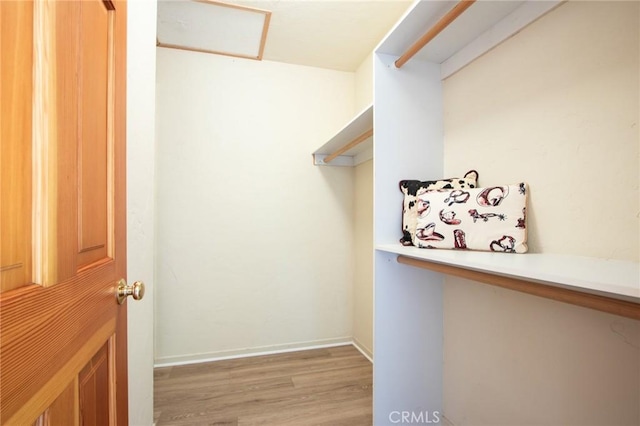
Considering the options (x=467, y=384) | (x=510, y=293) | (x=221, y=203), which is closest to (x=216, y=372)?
(x=221, y=203)

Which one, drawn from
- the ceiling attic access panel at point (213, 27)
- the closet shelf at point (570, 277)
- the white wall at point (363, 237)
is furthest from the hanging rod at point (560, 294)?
the ceiling attic access panel at point (213, 27)

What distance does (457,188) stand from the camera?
1.24 meters

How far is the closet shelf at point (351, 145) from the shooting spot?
1.64 meters

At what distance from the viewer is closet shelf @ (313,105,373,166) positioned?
1.64 m

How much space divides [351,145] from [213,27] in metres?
1.28

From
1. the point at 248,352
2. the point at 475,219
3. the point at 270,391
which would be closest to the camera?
the point at 475,219

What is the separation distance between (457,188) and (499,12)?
692mm

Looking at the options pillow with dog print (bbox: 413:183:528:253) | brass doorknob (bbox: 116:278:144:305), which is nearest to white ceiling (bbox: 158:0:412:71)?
pillow with dog print (bbox: 413:183:528:253)

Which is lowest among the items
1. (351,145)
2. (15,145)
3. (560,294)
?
(560,294)

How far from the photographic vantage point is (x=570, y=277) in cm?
61

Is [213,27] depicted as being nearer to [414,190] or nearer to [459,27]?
[459,27]

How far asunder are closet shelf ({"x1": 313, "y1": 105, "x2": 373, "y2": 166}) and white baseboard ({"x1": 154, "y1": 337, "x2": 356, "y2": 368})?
1572 millimetres

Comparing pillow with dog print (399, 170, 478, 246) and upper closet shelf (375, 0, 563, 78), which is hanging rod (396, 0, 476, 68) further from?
pillow with dog print (399, 170, 478, 246)

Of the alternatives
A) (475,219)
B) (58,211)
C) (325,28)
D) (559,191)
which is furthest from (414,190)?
(325,28)
